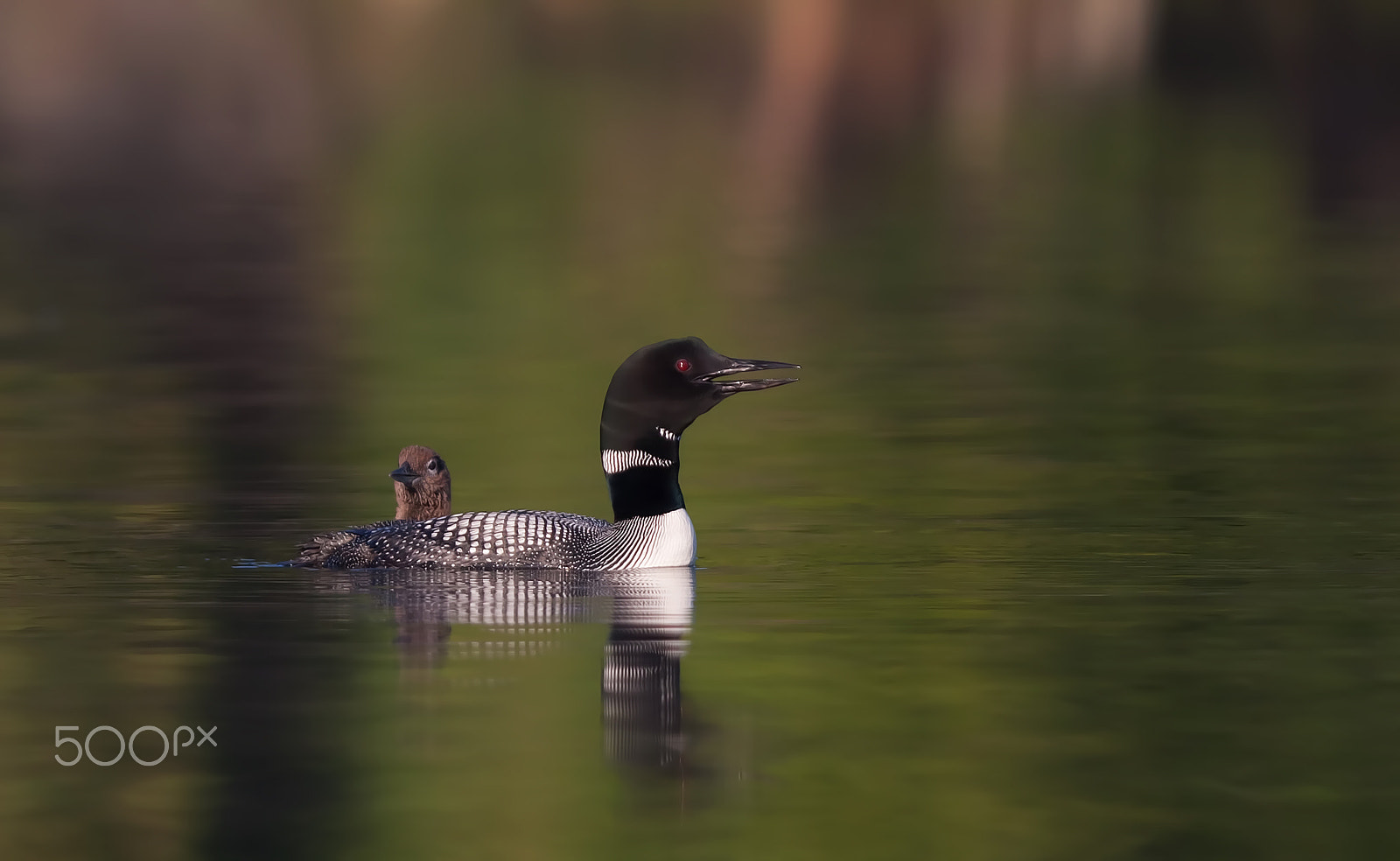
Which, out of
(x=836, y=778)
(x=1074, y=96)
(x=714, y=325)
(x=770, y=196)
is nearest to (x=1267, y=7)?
(x=1074, y=96)

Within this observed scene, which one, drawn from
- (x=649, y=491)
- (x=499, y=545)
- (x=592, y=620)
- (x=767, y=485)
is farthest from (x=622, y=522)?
(x=767, y=485)

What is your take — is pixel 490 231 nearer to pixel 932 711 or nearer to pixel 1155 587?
pixel 1155 587

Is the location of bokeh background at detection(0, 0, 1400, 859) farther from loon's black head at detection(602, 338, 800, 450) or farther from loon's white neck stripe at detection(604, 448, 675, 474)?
loon's black head at detection(602, 338, 800, 450)

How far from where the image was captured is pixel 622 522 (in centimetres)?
962

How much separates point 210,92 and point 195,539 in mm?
36056

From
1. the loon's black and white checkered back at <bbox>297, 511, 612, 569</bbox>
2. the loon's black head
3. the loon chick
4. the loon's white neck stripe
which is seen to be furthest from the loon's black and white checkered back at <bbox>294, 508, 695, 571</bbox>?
the loon chick

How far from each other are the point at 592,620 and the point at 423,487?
1935mm

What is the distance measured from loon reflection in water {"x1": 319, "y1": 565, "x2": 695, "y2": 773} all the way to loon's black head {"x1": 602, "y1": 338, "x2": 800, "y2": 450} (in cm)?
53

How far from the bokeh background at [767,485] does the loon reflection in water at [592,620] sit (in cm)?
11

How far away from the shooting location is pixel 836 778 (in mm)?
6547

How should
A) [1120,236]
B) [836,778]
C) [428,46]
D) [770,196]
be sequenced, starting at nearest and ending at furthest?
[836,778] → [1120,236] → [770,196] → [428,46]

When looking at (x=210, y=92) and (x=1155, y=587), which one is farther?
(x=210, y=92)

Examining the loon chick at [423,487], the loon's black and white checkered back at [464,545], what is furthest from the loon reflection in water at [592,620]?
the loon chick at [423,487]

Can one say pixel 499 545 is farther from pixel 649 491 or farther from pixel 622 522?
pixel 649 491
